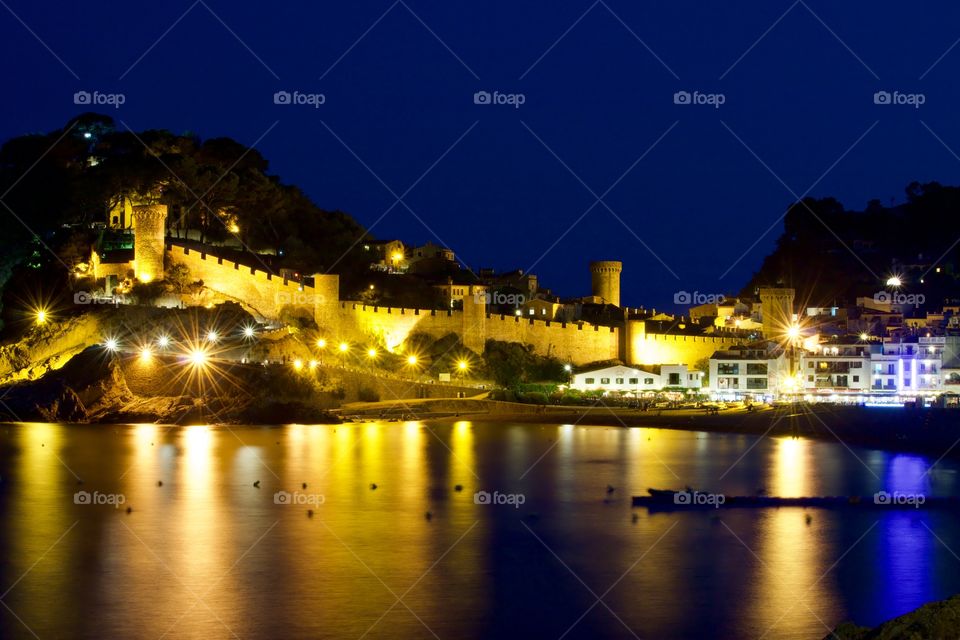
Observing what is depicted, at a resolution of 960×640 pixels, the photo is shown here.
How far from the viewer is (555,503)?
1558 centimetres

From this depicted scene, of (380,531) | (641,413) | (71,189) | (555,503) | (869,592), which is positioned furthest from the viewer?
(71,189)

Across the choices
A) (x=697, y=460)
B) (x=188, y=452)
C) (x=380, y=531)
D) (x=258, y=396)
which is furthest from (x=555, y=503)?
(x=258, y=396)

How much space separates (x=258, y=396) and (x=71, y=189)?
9.62 m

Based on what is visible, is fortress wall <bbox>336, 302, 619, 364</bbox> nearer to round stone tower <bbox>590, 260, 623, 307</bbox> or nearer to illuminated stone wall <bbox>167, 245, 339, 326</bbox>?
illuminated stone wall <bbox>167, 245, 339, 326</bbox>

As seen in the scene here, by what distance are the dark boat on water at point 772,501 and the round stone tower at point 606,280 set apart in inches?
989

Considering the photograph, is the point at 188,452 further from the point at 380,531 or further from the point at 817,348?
the point at 817,348
